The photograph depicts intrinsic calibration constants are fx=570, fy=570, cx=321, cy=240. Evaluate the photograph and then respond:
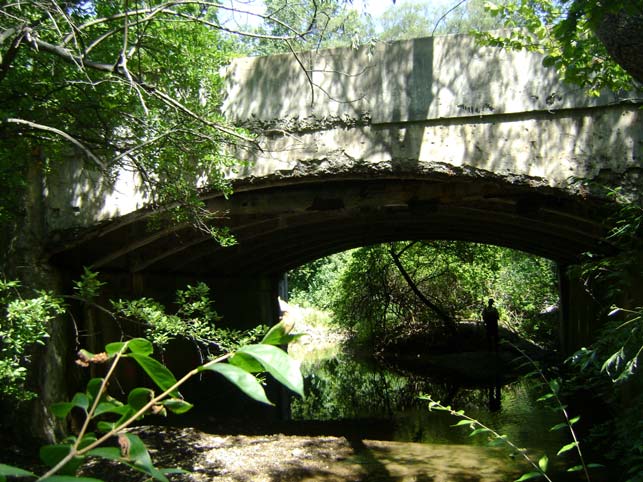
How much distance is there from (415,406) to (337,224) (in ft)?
11.1

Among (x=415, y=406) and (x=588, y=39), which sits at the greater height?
(x=588, y=39)

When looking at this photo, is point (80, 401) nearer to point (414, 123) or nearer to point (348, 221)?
point (414, 123)

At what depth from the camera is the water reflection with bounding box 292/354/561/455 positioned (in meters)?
7.38

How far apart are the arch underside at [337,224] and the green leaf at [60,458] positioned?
4.26 meters

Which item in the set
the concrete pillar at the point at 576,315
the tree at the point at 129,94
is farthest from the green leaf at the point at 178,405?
the concrete pillar at the point at 576,315

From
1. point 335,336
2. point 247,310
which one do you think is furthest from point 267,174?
point 335,336

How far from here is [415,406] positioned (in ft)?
31.7

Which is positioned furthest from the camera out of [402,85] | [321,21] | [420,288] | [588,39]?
[420,288]

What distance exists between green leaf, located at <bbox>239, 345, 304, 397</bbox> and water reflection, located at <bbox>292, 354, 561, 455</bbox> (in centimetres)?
497

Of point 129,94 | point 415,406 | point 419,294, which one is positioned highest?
point 129,94

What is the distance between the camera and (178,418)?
771 cm

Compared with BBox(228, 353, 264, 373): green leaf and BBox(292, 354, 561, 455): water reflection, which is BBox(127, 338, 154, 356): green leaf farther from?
BBox(292, 354, 561, 455): water reflection

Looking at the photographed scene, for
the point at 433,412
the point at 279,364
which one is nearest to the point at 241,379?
the point at 279,364

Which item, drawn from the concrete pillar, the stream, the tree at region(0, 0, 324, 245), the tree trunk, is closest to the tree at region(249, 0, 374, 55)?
the tree at region(0, 0, 324, 245)
